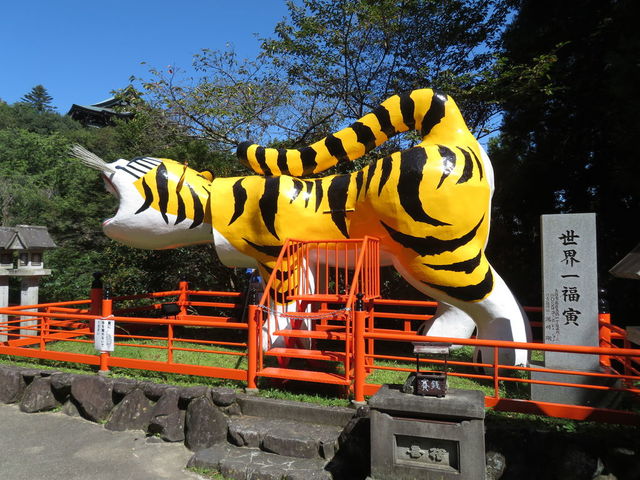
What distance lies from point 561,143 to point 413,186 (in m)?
6.42

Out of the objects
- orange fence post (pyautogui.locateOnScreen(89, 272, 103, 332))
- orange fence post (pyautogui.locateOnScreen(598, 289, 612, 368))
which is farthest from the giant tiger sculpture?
orange fence post (pyautogui.locateOnScreen(89, 272, 103, 332))

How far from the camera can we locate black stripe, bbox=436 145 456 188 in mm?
5297

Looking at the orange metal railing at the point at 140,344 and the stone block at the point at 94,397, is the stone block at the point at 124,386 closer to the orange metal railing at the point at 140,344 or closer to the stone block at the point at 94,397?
the stone block at the point at 94,397

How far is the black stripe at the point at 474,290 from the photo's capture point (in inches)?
211

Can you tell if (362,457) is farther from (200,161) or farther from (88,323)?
(200,161)

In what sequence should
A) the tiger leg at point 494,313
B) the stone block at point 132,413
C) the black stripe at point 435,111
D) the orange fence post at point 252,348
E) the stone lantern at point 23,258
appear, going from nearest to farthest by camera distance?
the orange fence post at point 252,348
the stone block at point 132,413
the tiger leg at point 494,313
the black stripe at point 435,111
the stone lantern at point 23,258

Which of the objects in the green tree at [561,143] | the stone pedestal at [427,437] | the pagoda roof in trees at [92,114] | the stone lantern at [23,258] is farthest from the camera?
the pagoda roof in trees at [92,114]

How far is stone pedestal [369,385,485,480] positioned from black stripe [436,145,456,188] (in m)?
2.53

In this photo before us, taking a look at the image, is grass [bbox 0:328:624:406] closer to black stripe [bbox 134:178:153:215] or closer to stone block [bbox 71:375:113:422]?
stone block [bbox 71:375:113:422]

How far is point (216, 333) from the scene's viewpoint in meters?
9.34

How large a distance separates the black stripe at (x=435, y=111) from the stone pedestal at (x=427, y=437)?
11.3 ft

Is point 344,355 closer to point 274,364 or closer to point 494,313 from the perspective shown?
point 274,364

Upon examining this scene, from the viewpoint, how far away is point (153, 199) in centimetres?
679

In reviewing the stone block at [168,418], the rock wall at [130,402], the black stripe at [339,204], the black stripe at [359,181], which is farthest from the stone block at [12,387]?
the black stripe at [359,181]
